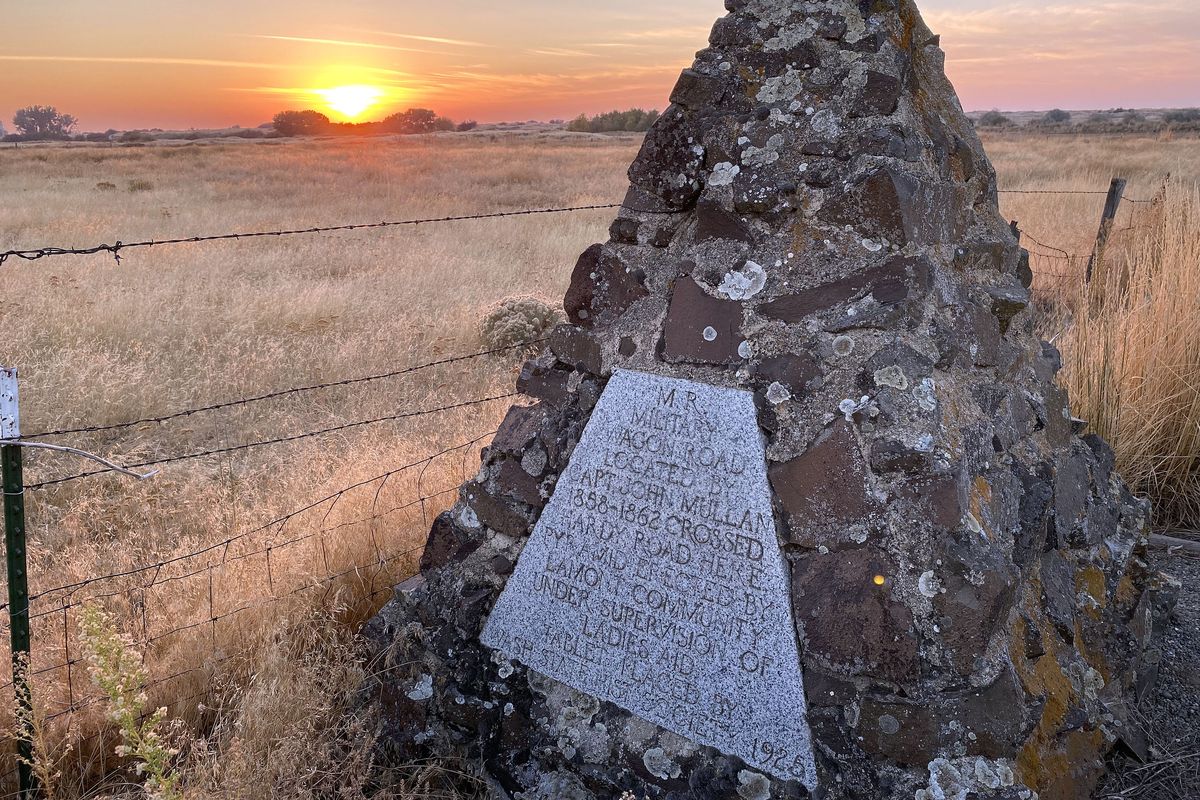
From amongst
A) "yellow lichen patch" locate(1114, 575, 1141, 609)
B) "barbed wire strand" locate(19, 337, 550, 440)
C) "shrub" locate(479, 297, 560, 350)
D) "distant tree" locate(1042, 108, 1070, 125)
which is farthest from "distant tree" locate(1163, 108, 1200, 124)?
"yellow lichen patch" locate(1114, 575, 1141, 609)

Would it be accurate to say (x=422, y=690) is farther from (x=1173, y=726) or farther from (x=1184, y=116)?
(x=1184, y=116)

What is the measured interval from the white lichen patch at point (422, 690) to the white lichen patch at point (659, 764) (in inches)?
29.4

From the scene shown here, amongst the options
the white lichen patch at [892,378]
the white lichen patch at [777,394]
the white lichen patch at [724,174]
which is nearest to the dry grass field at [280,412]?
the white lichen patch at [777,394]

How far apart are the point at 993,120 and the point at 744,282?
62.1 m

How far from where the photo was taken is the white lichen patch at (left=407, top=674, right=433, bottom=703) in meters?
2.82

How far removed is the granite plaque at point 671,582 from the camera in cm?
232

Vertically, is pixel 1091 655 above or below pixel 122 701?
below

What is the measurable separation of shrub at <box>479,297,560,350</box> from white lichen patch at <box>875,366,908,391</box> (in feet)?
19.9

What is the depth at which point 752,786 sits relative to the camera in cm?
232

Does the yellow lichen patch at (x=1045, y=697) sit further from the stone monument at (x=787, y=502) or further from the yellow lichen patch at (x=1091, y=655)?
the yellow lichen patch at (x=1091, y=655)

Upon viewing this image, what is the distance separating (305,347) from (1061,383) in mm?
5986

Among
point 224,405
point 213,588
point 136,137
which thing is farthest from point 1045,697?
point 136,137

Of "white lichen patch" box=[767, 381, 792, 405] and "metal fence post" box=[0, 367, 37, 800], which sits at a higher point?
"white lichen patch" box=[767, 381, 792, 405]

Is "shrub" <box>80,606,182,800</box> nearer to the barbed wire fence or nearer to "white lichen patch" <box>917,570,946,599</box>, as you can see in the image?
the barbed wire fence
